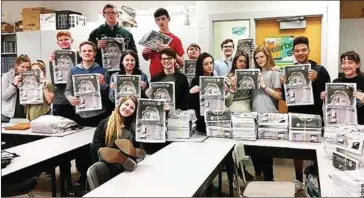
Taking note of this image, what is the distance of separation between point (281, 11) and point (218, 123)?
2.45 meters

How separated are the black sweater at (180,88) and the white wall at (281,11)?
6.52 feet

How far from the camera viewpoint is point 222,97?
3.50 metres

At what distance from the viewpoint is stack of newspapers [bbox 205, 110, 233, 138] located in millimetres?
3453

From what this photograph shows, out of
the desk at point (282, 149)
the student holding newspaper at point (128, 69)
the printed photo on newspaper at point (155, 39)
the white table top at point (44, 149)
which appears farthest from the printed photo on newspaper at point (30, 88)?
the desk at point (282, 149)

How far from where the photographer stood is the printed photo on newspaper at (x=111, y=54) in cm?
391

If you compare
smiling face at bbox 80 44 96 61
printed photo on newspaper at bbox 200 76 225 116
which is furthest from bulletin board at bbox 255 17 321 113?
smiling face at bbox 80 44 96 61

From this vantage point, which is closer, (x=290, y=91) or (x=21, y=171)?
(x=21, y=171)

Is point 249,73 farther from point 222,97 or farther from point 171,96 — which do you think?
point 171,96

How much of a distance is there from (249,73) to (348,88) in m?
0.83

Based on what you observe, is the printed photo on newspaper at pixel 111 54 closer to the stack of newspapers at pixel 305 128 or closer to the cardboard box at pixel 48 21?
the stack of newspapers at pixel 305 128

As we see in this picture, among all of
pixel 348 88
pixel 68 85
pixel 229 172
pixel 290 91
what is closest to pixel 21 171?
pixel 68 85

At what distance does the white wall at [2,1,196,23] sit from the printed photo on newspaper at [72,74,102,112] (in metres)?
2.83

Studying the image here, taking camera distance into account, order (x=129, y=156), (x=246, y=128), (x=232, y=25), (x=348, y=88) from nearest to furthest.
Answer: (x=129, y=156) → (x=348, y=88) → (x=246, y=128) → (x=232, y=25)

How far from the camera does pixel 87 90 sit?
142 inches
